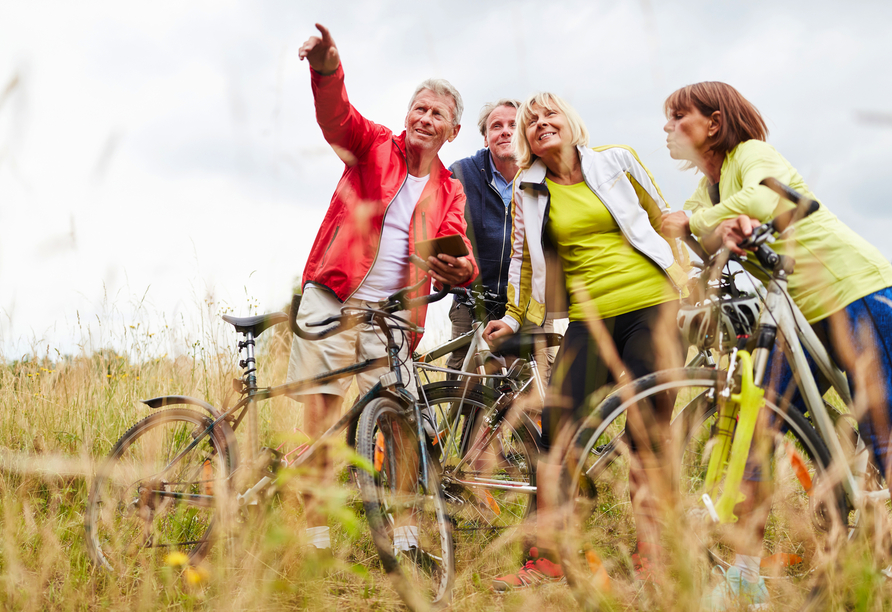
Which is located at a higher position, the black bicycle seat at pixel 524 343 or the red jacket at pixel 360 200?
the red jacket at pixel 360 200

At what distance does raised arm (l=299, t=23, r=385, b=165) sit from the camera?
2209mm

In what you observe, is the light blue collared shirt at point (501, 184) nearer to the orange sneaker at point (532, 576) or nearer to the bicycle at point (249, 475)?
the bicycle at point (249, 475)

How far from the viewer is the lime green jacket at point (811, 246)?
1.78m

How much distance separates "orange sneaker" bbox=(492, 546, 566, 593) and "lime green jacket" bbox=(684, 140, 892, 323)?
1337mm

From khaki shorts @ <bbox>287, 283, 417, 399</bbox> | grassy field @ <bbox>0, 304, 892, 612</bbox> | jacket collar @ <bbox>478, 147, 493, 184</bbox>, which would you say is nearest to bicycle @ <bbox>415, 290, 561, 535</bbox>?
grassy field @ <bbox>0, 304, 892, 612</bbox>

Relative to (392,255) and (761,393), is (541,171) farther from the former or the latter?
(761,393)

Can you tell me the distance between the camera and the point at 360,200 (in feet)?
8.75

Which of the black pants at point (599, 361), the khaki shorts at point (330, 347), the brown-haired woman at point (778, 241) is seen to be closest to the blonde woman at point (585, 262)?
the black pants at point (599, 361)

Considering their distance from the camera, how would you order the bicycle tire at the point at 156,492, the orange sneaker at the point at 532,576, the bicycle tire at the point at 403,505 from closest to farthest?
the bicycle tire at the point at 403,505
the orange sneaker at the point at 532,576
the bicycle tire at the point at 156,492

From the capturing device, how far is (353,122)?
2.58m

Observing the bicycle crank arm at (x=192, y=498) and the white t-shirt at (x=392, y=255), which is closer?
the bicycle crank arm at (x=192, y=498)

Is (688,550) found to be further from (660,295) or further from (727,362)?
(660,295)

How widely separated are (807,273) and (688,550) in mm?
1059

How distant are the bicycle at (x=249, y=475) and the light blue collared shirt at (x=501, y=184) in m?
1.52
